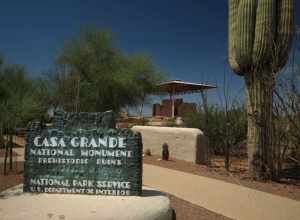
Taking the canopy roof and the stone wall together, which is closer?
the stone wall

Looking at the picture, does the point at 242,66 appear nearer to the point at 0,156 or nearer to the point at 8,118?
the point at 8,118

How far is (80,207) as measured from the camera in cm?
431

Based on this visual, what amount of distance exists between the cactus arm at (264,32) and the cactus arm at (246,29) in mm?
165

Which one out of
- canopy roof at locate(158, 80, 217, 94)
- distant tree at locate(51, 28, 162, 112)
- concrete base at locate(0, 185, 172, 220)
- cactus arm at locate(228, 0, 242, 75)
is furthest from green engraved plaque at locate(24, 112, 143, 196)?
canopy roof at locate(158, 80, 217, 94)

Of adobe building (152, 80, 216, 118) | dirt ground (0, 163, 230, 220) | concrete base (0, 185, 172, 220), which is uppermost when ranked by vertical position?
adobe building (152, 80, 216, 118)

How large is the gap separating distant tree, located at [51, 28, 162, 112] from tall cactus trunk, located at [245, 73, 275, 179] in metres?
14.5

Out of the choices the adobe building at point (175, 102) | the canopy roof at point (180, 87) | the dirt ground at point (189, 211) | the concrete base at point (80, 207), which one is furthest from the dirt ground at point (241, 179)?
the adobe building at point (175, 102)

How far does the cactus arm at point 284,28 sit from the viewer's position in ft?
28.7

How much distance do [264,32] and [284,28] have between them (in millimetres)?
574

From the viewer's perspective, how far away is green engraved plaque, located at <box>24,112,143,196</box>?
16.1 ft

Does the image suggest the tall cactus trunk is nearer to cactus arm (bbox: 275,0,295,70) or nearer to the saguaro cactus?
the saguaro cactus

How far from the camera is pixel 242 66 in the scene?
955 cm

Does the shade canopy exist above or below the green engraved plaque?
above

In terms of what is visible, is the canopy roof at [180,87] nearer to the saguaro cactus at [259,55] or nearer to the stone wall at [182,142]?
the stone wall at [182,142]
